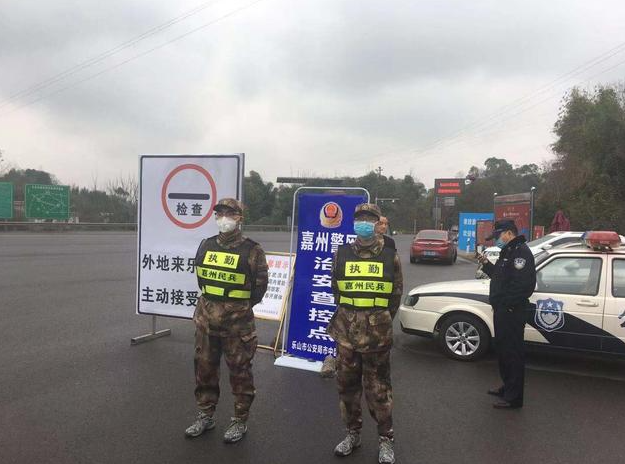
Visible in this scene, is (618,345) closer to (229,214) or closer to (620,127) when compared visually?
(229,214)

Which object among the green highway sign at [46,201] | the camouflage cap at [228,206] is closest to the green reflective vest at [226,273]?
the camouflage cap at [228,206]

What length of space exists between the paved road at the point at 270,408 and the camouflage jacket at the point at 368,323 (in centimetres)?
90

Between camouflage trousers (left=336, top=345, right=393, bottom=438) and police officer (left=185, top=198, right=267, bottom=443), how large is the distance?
79 cm

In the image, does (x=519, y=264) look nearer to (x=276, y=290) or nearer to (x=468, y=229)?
(x=276, y=290)

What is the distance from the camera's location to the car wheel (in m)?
6.26

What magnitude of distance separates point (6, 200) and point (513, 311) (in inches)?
1606

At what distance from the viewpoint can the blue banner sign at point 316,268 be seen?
19.3ft

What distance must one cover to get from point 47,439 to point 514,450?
12.2 ft

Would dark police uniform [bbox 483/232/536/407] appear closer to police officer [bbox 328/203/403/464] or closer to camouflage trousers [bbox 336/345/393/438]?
police officer [bbox 328/203/403/464]

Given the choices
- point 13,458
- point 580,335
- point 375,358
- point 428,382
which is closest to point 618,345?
point 580,335

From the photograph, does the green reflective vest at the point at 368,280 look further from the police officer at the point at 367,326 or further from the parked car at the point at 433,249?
the parked car at the point at 433,249

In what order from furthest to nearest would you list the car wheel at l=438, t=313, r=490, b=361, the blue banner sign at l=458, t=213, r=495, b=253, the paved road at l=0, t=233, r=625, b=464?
the blue banner sign at l=458, t=213, r=495, b=253, the car wheel at l=438, t=313, r=490, b=361, the paved road at l=0, t=233, r=625, b=464

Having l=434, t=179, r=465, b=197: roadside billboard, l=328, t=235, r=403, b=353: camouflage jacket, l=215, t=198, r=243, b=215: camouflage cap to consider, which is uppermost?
l=434, t=179, r=465, b=197: roadside billboard

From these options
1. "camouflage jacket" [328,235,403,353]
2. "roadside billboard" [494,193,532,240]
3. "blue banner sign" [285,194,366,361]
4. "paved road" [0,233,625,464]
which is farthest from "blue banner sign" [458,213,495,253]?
"camouflage jacket" [328,235,403,353]
